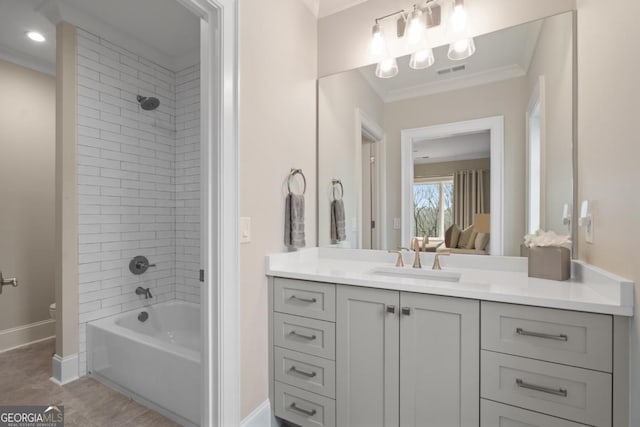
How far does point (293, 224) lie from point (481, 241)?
107cm

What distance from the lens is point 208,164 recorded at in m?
1.37

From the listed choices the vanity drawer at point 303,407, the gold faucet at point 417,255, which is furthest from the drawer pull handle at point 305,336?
the gold faucet at point 417,255

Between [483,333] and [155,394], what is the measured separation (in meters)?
1.86

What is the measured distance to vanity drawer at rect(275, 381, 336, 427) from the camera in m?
1.45

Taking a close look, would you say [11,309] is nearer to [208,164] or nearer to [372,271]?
Result: [208,164]

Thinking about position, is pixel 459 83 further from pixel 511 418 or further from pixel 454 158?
pixel 511 418

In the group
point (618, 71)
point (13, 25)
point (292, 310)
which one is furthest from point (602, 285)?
point (13, 25)

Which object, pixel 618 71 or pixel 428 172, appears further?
pixel 428 172

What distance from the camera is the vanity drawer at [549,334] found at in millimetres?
958

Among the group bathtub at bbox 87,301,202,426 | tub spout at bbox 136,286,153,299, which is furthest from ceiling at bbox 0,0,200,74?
bathtub at bbox 87,301,202,426

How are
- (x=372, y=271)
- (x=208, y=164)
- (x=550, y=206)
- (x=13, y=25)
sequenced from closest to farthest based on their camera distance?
(x=208, y=164) < (x=550, y=206) < (x=372, y=271) < (x=13, y=25)

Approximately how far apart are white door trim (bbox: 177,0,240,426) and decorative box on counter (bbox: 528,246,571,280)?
4.53ft

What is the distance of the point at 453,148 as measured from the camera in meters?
1.74

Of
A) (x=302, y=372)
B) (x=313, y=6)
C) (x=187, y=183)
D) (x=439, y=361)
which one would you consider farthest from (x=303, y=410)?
(x=313, y=6)
